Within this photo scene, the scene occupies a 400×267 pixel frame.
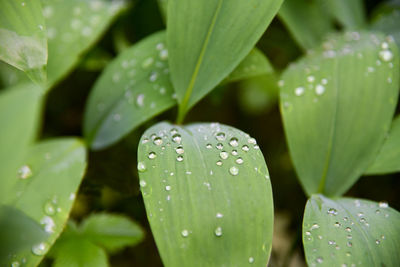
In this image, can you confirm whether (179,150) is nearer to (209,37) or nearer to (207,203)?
(207,203)

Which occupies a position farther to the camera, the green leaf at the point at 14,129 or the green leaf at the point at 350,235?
the green leaf at the point at 350,235

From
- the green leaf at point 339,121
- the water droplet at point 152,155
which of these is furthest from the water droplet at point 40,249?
the green leaf at point 339,121

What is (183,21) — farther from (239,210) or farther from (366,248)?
(366,248)

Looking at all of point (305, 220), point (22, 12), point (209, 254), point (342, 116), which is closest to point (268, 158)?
point (342, 116)

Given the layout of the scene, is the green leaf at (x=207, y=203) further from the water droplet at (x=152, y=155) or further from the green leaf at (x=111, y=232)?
the green leaf at (x=111, y=232)

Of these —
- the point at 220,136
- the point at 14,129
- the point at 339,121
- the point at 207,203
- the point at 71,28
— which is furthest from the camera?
the point at 71,28

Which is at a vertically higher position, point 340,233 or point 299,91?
point 299,91

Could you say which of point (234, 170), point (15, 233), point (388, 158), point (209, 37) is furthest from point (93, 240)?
point (388, 158)
